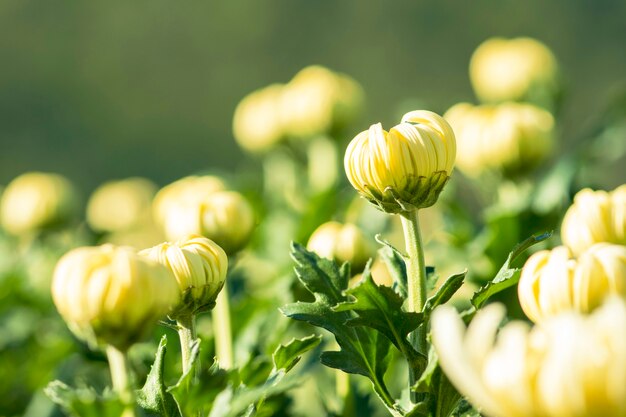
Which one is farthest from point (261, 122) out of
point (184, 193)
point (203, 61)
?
point (203, 61)

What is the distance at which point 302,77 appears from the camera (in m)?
1.79

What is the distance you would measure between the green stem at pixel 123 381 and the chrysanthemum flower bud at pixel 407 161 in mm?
231

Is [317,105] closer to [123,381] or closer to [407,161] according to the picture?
[407,161]

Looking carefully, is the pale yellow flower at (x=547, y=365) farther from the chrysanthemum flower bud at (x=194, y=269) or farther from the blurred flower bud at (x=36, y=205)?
the blurred flower bud at (x=36, y=205)

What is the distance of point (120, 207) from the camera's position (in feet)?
7.20

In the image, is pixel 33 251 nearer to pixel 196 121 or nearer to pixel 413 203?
pixel 413 203

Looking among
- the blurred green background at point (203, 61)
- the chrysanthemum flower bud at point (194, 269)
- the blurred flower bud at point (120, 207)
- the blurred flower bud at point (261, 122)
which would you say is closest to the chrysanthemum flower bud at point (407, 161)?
the chrysanthemum flower bud at point (194, 269)

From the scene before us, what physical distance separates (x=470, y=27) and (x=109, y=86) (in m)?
2.51

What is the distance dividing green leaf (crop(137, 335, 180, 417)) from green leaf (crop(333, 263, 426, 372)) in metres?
0.14

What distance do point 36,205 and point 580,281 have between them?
118cm

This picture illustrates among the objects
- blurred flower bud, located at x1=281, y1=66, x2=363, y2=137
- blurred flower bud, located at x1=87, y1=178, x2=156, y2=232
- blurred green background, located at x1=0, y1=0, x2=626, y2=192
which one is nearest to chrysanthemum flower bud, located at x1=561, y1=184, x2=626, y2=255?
blurred flower bud, located at x1=281, y1=66, x2=363, y2=137

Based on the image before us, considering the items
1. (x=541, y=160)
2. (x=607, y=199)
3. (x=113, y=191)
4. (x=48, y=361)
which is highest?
(x=607, y=199)

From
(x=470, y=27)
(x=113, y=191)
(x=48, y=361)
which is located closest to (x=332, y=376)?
(x=48, y=361)

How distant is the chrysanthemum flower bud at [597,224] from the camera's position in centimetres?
85
